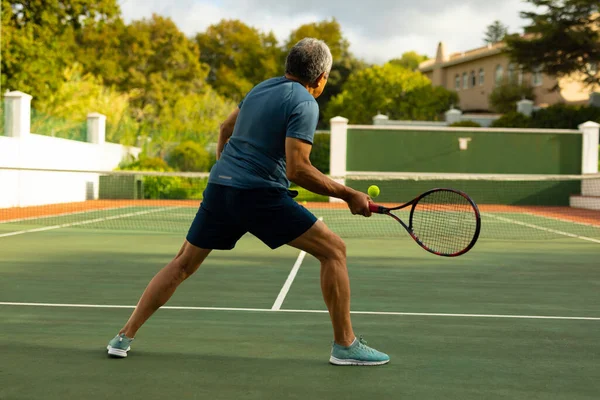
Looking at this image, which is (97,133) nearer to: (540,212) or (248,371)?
(540,212)

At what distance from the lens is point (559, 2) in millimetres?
33938

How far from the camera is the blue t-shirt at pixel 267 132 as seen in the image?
4250 millimetres

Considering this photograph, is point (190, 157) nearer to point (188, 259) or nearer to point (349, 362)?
point (188, 259)

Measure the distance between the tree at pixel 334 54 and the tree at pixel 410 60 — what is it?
84.0 ft

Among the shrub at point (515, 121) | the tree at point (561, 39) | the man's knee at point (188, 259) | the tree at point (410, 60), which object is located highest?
the tree at point (410, 60)

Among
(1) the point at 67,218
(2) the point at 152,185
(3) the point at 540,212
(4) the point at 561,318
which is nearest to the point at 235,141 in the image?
(4) the point at 561,318

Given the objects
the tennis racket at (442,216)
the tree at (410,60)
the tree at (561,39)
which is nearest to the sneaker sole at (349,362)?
the tennis racket at (442,216)

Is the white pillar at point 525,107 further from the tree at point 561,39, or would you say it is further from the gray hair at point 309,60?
the gray hair at point 309,60

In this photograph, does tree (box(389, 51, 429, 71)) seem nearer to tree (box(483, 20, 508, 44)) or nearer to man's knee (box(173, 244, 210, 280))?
tree (box(483, 20, 508, 44))

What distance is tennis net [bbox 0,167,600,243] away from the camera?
15.5 m

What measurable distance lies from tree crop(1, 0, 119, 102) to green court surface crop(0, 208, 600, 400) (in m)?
17.8

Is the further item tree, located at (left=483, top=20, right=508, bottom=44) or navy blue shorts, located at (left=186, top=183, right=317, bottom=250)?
tree, located at (left=483, top=20, right=508, bottom=44)

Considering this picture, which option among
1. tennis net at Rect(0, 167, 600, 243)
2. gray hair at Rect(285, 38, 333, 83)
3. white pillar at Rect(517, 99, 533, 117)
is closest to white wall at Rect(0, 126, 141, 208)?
tennis net at Rect(0, 167, 600, 243)

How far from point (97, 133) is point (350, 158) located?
7435 millimetres
